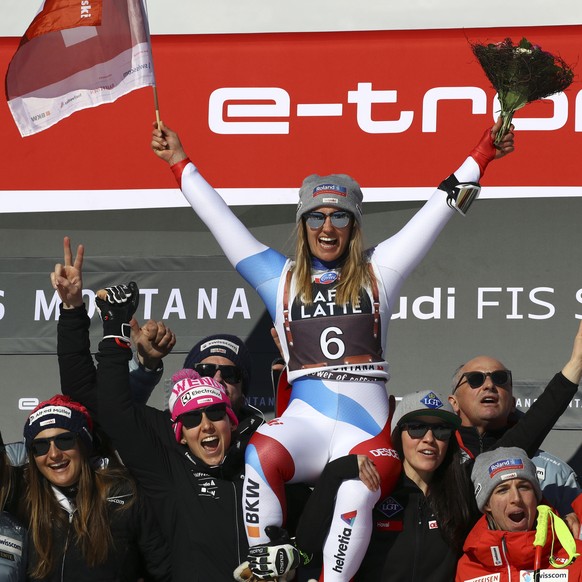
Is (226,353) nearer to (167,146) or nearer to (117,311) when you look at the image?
(117,311)

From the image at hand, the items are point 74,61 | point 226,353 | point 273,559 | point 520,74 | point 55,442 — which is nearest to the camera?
point 273,559

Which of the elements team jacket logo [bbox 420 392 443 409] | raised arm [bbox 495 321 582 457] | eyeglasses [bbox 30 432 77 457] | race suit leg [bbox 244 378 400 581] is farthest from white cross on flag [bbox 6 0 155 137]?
raised arm [bbox 495 321 582 457]

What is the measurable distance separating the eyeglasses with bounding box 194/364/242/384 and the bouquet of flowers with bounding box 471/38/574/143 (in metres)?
1.58

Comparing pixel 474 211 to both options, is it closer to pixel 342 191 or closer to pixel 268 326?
→ pixel 268 326

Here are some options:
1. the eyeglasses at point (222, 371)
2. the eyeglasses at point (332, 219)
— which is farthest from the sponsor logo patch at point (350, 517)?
the eyeglasses at point (222, 371)

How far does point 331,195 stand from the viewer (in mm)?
4535

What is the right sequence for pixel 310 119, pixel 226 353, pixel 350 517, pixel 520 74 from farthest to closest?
pixel 310 119
pixel 226 353
pixel 520 74
pixel 350 517

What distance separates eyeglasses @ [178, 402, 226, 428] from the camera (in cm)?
459

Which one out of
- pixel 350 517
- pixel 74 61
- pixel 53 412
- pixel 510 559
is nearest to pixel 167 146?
pixel 74 61

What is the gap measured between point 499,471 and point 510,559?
0.32 metres

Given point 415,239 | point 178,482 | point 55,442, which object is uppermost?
point 415,239

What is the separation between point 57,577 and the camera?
177 inches

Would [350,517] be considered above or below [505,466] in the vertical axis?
below

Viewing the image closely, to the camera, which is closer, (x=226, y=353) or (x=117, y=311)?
(x=117, y=311)
